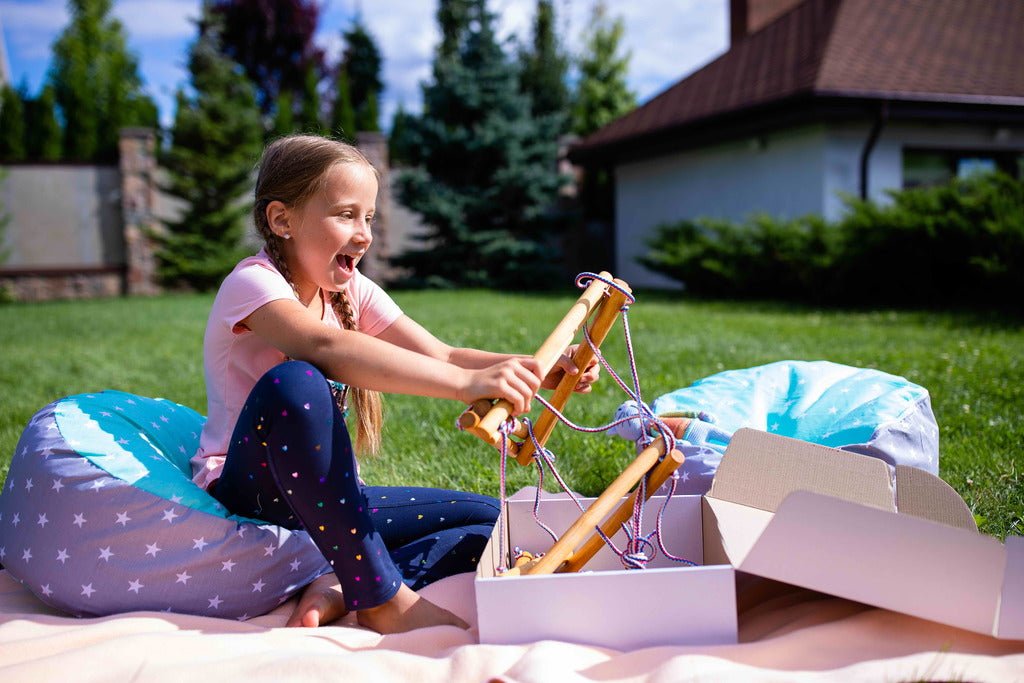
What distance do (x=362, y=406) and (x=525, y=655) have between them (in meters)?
0.90

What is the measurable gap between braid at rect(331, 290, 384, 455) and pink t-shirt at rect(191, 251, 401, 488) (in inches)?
8.4

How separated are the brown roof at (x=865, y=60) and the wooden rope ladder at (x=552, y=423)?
8442 millimetres

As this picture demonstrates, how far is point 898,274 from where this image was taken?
820cm

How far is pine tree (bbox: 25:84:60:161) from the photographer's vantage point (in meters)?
15.9

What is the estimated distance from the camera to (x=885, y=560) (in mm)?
1435

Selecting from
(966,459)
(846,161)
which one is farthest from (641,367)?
(846,161)

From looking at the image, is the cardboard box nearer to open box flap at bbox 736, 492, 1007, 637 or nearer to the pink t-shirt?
open box flap at bbox 736, 492, 1007, 637

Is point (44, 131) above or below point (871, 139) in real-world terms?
above

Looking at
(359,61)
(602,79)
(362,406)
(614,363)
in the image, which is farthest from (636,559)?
(359,61)

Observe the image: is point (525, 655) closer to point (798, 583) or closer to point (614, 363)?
point (798, 583)

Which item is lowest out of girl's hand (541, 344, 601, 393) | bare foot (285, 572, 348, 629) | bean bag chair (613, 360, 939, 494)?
bare foot (285, 572, 348, 629)

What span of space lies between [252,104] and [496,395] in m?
14.4

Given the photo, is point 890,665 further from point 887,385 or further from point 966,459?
point 966,459

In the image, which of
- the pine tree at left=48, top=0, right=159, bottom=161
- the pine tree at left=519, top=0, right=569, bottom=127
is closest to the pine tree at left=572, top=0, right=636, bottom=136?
the pine tree at left=519, top=0, right=569, bottom=127
